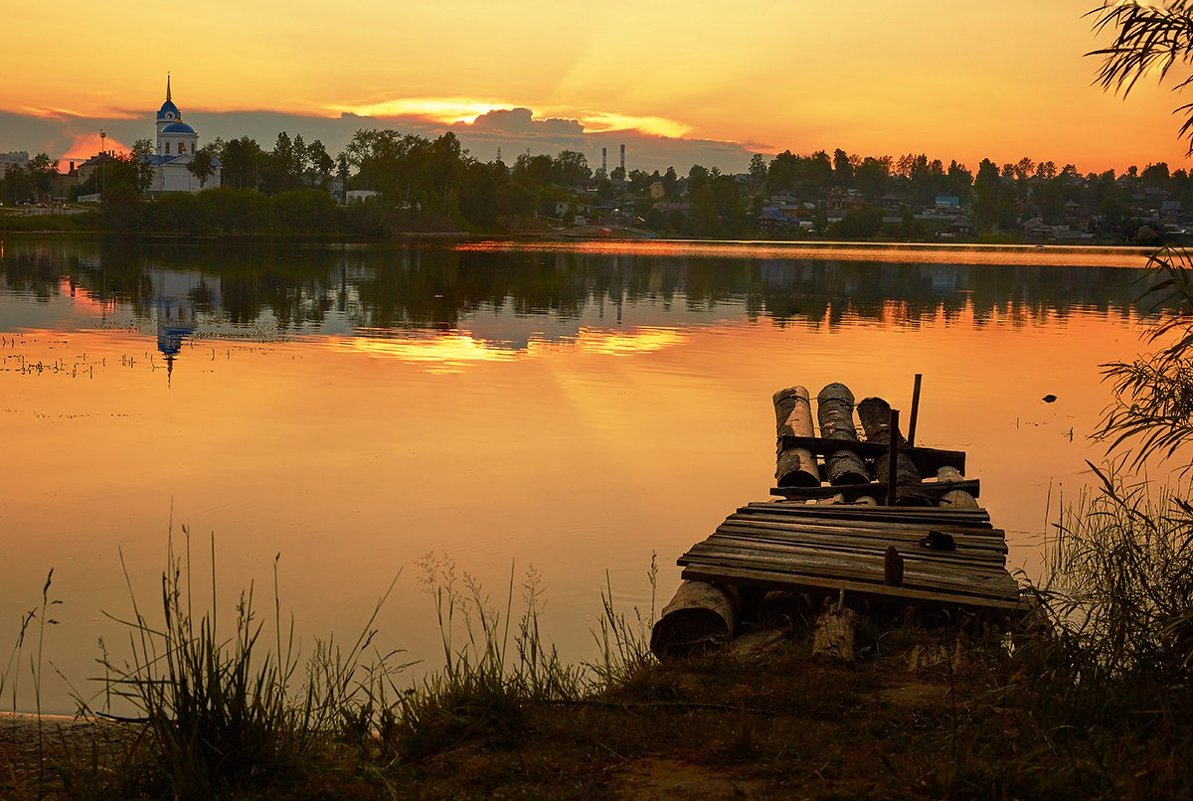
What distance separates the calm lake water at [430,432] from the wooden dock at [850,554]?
1.01 metres

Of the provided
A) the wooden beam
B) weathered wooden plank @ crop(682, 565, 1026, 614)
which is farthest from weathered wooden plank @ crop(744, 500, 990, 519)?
the wooden beam

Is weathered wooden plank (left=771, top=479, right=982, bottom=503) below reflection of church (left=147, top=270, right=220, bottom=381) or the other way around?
below

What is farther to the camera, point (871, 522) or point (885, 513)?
point (885, 513)

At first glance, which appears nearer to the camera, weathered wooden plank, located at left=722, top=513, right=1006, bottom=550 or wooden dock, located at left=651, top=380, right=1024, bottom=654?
wooden dock, located at left=651, top=380, right=1024, bottom=654

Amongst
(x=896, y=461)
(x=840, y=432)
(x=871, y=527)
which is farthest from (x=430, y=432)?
(x=871, y=527)

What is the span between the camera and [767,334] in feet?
126

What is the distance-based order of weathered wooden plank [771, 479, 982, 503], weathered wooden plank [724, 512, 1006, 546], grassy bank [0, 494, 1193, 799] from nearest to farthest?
grassy bank [0, 494, 1193, 799] → weathered wooden plank [724, 512, 1006, 546] → weathered wooden plank [771, 479, 982, 503]

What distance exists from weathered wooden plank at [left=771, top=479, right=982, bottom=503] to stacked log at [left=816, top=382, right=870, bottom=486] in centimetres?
55

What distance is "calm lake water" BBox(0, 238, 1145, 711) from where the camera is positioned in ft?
A: 38.8

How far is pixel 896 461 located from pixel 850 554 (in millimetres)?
3677

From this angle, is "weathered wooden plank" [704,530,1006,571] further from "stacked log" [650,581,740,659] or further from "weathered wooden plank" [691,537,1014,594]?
"stacked log" [650,581,740,659]

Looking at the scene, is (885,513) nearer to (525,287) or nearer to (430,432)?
(430,432)

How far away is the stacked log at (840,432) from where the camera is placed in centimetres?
1589

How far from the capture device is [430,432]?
1942 centimetres
